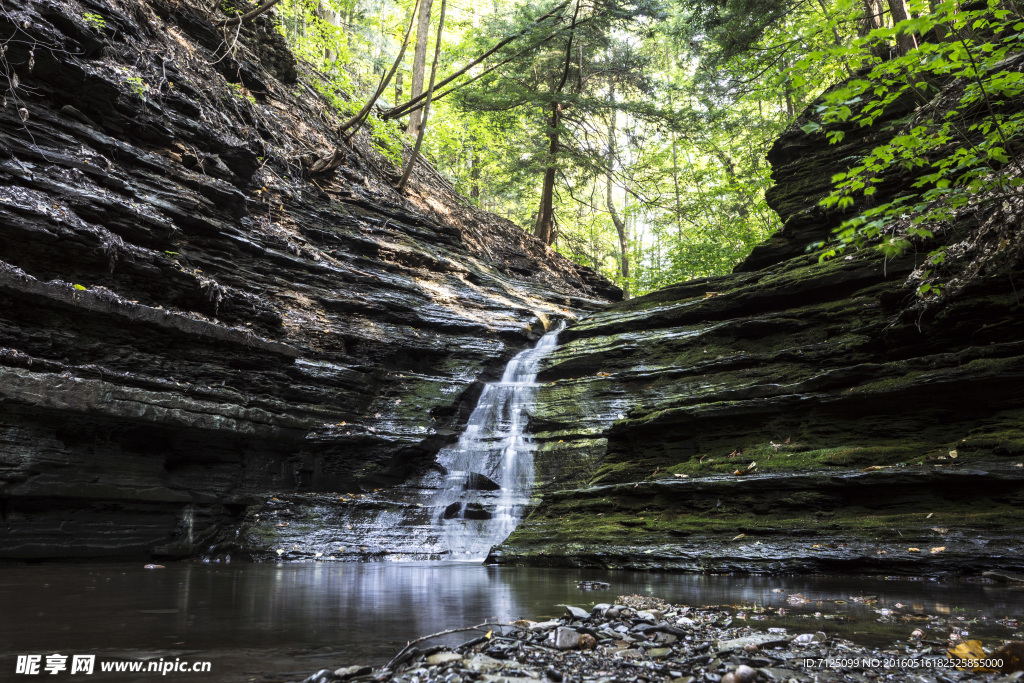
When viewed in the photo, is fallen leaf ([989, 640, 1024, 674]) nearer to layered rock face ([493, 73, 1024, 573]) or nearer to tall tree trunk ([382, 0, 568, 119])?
layered rock face ([493, 73, 1024, 573])

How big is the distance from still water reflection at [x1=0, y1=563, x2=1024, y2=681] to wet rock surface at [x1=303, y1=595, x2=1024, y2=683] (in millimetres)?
229

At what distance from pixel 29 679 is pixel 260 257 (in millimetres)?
9290

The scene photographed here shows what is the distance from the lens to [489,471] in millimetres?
9086

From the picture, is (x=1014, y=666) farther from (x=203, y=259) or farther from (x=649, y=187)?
(x=649, y=187)

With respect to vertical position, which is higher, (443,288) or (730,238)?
(730,238)

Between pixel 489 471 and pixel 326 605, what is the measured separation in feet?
17.9

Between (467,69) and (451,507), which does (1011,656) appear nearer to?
(451,507)

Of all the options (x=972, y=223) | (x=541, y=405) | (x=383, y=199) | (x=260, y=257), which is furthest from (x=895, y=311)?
(x=383, y=199)

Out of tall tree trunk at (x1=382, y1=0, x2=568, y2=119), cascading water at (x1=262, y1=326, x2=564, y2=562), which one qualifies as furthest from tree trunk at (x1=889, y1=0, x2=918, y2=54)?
tall tree trunk at (x1=382, y1=0, x2=568, y2=119)

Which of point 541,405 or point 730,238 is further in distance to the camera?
point 730,238

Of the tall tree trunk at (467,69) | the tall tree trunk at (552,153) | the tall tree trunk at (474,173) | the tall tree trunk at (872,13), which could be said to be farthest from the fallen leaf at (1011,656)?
the tall tree trunk at (474,173)

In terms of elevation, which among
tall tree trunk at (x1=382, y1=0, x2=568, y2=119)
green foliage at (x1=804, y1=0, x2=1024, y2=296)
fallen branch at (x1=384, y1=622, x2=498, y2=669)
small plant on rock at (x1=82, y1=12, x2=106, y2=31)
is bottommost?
fallen branch at (x1=384, y1=622, x2=498, y2=669)

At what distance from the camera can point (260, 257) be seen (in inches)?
408

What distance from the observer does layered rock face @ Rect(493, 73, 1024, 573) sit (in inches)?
201
